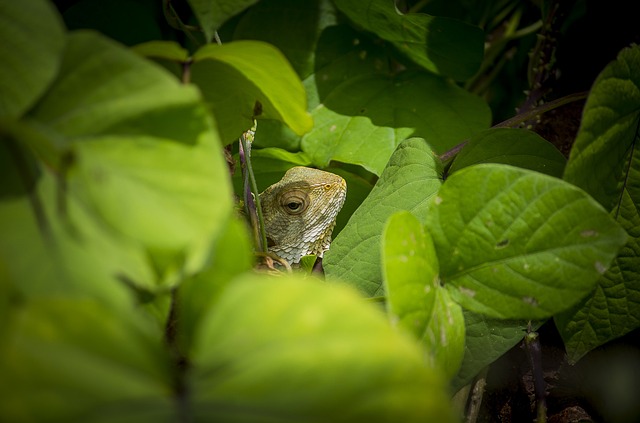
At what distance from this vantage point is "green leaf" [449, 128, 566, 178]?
74cm

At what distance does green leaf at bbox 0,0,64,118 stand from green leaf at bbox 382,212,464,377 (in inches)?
11.3

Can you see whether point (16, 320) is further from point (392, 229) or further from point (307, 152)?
point (307, 152)

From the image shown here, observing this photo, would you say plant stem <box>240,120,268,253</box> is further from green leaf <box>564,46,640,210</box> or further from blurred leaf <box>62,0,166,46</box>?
green leaf <box>564,46,640,210</box>

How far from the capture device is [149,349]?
0.32m

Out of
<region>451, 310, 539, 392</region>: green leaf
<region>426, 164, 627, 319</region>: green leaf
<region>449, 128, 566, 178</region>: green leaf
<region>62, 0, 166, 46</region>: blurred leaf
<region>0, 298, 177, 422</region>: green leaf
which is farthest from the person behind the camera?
<region>62, 0, 166, 46</region>: blurred leaf

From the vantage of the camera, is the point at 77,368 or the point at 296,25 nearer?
the point at 77,368

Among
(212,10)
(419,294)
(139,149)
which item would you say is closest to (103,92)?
(139,149)

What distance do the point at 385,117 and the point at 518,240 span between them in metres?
0.51

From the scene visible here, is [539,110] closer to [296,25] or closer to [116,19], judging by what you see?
[296,25]

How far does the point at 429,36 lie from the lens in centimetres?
95

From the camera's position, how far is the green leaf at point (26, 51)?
371mm

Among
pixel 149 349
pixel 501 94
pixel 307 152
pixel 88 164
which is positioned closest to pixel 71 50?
pixel 88 164

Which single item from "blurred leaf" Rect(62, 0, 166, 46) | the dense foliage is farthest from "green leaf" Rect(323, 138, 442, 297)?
"blurred leaf" Rect(62, 0, 166, 46)

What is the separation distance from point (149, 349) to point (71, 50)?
223mm
